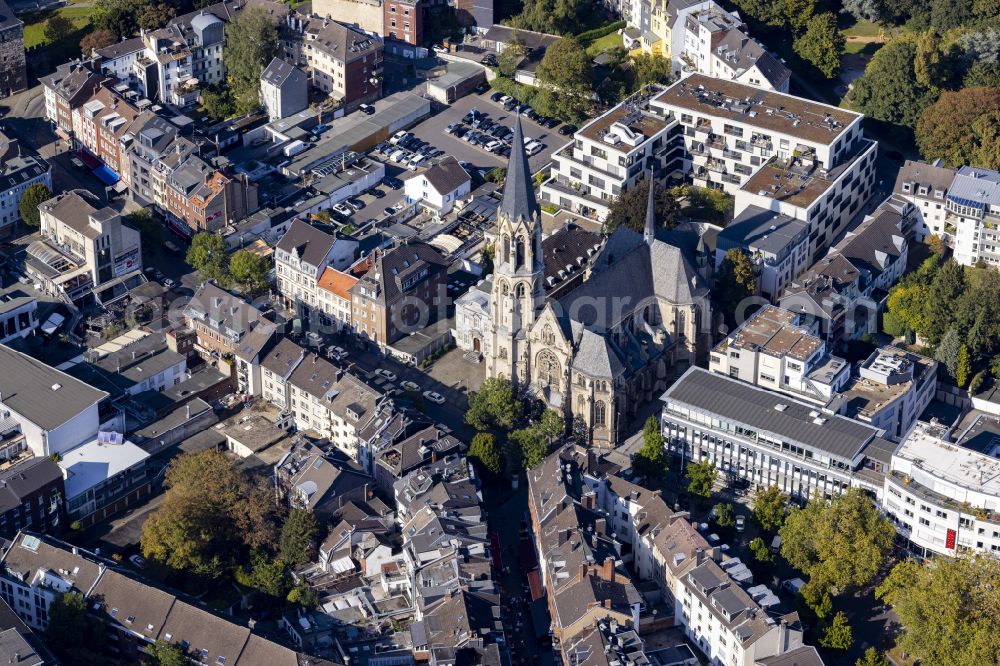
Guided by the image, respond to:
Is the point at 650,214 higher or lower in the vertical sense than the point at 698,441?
higher

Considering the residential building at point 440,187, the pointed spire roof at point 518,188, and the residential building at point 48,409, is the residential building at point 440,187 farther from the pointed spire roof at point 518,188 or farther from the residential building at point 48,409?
the residential building at point 48,409

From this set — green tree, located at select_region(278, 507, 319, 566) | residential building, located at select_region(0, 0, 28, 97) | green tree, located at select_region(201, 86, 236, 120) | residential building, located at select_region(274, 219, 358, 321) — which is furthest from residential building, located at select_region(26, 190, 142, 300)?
green tree, located at select_region(278, 507, 319, 566)

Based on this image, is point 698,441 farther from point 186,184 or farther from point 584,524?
point 186,184

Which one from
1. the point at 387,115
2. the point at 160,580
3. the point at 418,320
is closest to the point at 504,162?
the point at 387,115

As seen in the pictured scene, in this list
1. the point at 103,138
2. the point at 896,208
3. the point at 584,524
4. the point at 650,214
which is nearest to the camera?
the point at 584,524

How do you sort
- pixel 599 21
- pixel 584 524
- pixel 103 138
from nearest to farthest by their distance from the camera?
pixel 584 524
pixel 103 138
pixel 599 21

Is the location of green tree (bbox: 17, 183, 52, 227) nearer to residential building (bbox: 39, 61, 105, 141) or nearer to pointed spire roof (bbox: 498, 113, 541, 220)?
residential building (bbox: 39, 61, 105, 141)

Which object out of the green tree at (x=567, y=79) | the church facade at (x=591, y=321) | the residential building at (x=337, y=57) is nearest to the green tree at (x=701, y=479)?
the church facade at (x=591, y=321)
